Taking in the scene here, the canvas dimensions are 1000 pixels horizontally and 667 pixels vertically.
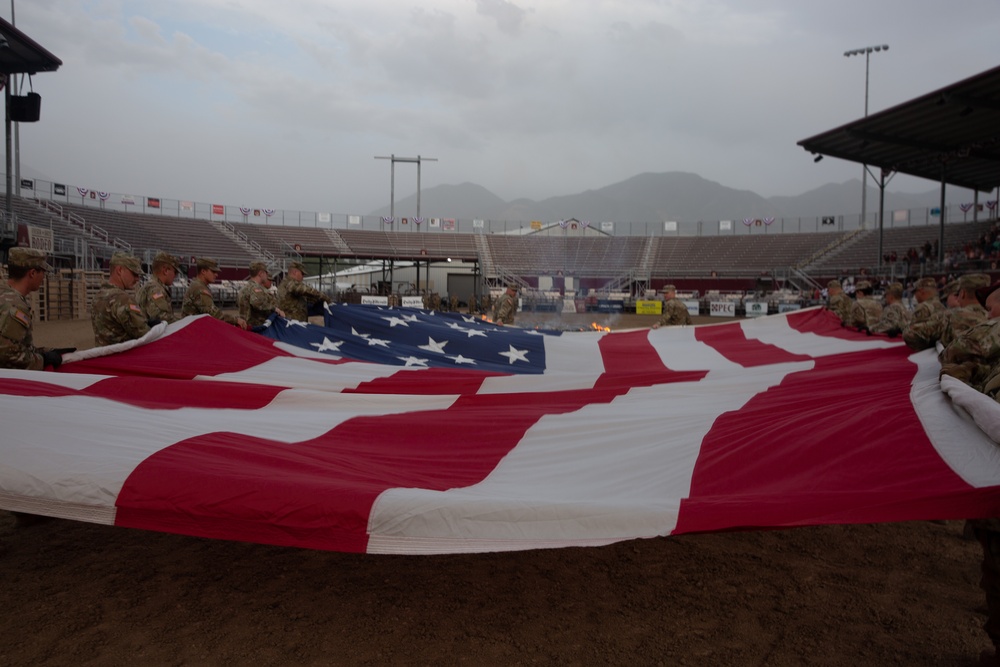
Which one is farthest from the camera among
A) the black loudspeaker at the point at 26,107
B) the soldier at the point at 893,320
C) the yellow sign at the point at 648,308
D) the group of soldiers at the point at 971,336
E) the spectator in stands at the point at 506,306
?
the yellow sign at the point at 648,308

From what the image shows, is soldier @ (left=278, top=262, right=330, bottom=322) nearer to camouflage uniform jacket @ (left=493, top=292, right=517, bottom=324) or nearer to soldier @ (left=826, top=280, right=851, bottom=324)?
camouflage uniform jacket @ (left=493, top=292, right=517, bottom=324)

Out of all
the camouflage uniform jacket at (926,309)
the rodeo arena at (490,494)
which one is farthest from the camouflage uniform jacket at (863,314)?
the rodeo arena at (490,494)

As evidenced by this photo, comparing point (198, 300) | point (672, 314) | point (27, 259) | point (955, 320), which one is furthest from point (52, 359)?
point (672, 314)

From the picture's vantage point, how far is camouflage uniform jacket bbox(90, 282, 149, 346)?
13.2 ft

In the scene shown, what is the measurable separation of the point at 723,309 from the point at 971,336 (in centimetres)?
2263

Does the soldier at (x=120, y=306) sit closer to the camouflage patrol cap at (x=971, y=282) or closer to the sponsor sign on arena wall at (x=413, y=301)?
the camouflage patrol cap at (x=971, y=282)

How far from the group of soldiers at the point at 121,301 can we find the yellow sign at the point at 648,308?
19803mm

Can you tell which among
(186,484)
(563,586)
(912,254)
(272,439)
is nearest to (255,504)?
(186,484)

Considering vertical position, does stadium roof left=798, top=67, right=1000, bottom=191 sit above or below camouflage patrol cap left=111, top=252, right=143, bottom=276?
above

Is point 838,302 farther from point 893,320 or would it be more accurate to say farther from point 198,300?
point 198,300

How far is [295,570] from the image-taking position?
2.64m

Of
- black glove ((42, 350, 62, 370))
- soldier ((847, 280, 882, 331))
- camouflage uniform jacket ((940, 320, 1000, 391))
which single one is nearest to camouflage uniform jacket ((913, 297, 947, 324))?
soldier ((847, 280, 882, 331))

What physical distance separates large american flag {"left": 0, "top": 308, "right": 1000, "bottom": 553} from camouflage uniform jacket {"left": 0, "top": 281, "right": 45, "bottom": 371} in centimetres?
28

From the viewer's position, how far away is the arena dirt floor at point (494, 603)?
2.01 meters
